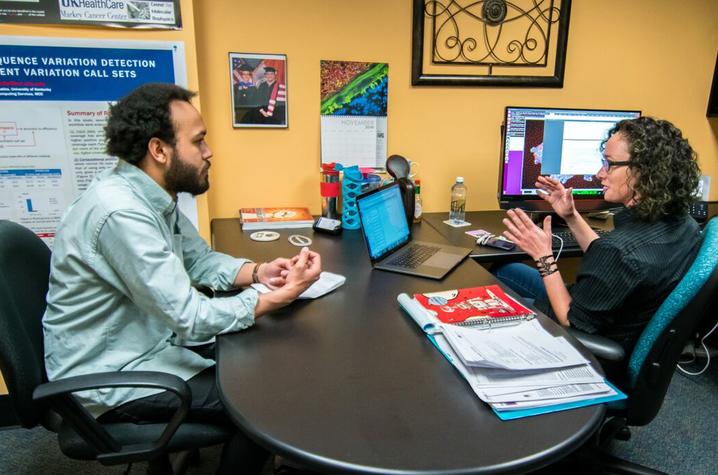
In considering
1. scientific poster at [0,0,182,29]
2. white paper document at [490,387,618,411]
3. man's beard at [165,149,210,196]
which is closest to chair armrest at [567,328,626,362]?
white paper document at [490,387,618,411]

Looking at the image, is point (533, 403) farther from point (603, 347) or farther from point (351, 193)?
point (351, 193)

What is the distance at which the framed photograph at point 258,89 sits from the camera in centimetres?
211

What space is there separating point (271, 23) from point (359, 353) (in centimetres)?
161

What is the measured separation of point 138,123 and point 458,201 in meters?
1.52

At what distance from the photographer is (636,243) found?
1.33m

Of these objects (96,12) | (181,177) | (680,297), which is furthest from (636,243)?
(96,12)

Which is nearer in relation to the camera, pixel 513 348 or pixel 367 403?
pixel 367 403

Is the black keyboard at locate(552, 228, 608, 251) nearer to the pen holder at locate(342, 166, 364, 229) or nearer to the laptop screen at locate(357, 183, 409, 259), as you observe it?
the laptop screen at locate(357, 183, 409, 259)

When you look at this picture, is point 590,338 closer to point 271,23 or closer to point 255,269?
point 255,269

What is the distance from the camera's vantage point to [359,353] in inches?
42.4

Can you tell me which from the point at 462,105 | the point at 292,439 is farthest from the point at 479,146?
the point at 292,439

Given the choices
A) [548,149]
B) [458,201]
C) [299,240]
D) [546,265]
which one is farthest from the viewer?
[458,201]

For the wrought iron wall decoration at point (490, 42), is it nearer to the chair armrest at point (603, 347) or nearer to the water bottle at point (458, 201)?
the water bottle at point (458, 201)

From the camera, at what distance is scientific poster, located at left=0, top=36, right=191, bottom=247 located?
1.73 meters
